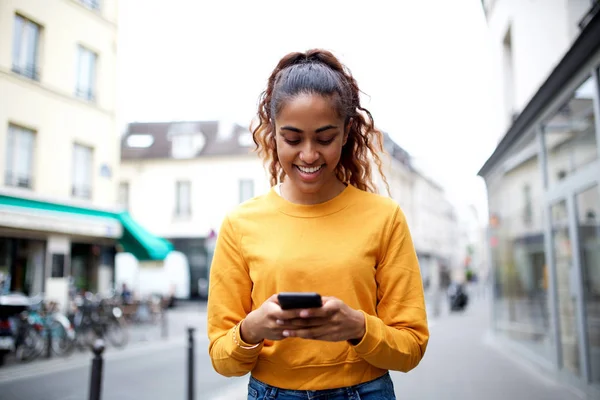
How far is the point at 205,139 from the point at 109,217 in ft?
63.4

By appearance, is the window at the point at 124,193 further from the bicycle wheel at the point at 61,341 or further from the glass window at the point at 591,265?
the glass window at the point at 591,265

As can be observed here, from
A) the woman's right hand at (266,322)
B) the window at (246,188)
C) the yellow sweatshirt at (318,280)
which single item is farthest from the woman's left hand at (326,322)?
the window at (246,188)

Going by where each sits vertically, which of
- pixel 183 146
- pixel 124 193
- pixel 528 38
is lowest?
pixel 528 38

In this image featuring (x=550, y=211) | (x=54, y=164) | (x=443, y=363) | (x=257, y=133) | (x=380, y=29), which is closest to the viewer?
(x=257, y=133)

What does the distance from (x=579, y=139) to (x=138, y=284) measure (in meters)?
19.5

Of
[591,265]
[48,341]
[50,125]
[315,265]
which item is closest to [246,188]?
[48,341]

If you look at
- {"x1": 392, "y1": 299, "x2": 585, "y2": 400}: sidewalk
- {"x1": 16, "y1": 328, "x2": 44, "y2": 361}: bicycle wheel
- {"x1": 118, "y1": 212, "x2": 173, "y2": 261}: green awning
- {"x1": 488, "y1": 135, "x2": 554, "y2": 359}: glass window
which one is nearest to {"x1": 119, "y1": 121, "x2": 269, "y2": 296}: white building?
{"x1": 118, "y1": 212, "x2": 173, "y2": 261}: green awning

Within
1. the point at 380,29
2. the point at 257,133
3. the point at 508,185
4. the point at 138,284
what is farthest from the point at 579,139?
the point at 138,284

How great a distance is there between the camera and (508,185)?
7.79m

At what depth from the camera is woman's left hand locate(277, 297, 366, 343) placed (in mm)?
1034

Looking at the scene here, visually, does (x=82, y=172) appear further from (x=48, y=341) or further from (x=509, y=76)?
(x=509, y=76)

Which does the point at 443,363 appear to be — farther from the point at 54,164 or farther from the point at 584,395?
the point at 54,164

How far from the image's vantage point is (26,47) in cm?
309

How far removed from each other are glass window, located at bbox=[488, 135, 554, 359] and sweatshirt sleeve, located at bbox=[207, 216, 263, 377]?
236 inches
